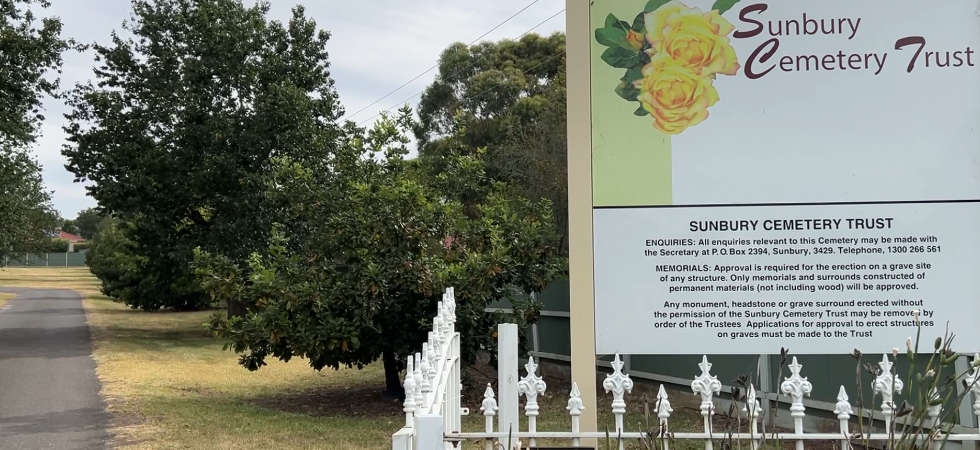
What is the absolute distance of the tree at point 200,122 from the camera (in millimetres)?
22203

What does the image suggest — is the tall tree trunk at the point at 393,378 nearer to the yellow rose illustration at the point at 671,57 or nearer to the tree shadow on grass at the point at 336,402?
the tree shadow on grass at the point at 336,402

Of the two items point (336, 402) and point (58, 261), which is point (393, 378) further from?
point (58, 261)

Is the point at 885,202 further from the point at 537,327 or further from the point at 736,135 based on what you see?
the point at 537,327

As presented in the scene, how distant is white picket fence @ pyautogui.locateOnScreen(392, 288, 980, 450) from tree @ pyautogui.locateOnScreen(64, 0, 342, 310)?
1774 cm

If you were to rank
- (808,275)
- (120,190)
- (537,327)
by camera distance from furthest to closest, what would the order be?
(120,190)
(537,327)
(808,275)

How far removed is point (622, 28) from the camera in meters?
4.20

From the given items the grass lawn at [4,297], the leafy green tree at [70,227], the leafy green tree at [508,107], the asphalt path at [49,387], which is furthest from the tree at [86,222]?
the asphalt path at [49,387]

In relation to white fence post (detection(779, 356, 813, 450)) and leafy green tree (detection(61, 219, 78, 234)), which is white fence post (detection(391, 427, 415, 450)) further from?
leafy green tree (detection(61, 219, 78, 234))

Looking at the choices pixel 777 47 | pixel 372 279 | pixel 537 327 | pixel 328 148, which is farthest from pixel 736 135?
pixel 328 148

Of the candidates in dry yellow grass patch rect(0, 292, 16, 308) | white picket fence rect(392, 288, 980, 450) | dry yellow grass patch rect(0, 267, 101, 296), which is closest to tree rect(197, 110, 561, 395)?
white picket fence rect(392, 288, 980, 450)

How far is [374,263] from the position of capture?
11.2 metres

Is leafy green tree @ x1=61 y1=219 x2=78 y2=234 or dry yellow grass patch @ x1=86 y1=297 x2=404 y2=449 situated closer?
dry yellow grass patch @ x1=86 y1=297 x2=404 y2=449

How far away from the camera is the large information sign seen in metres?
4.03

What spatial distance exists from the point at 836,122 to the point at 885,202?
424mm
